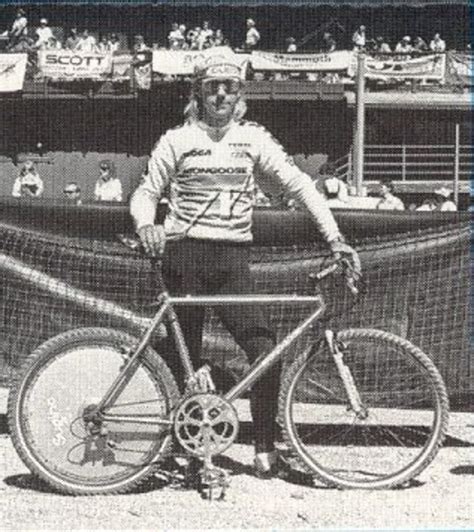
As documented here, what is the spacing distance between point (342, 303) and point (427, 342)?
1.54 feet

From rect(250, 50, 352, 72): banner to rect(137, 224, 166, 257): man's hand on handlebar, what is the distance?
79.4ft

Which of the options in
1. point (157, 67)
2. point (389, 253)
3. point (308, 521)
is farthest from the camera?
point (157, 67)

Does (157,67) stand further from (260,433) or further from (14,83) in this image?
(260,433)

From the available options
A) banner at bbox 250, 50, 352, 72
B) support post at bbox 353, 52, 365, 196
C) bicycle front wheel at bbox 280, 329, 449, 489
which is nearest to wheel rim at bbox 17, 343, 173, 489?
bicycle front wheel at bbox 280, 329, 449, 489

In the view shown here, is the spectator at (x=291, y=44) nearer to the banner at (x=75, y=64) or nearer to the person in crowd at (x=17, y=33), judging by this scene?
the banner at (x=75, y=64)

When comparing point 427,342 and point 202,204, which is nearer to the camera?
point 202,204

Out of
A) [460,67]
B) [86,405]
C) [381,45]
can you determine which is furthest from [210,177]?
[381,45]

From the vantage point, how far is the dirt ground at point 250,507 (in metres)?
4.60

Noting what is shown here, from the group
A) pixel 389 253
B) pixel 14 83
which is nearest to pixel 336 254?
pixel 389 253

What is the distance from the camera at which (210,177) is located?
515 cm

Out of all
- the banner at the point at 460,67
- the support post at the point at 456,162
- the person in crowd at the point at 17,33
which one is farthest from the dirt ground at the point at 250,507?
the person in crowd at the point at 17,33

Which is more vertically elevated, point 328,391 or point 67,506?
point 328,391

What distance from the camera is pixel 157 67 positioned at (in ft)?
96.2

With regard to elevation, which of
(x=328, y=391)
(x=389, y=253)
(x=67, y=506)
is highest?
(x=389, y=253)
